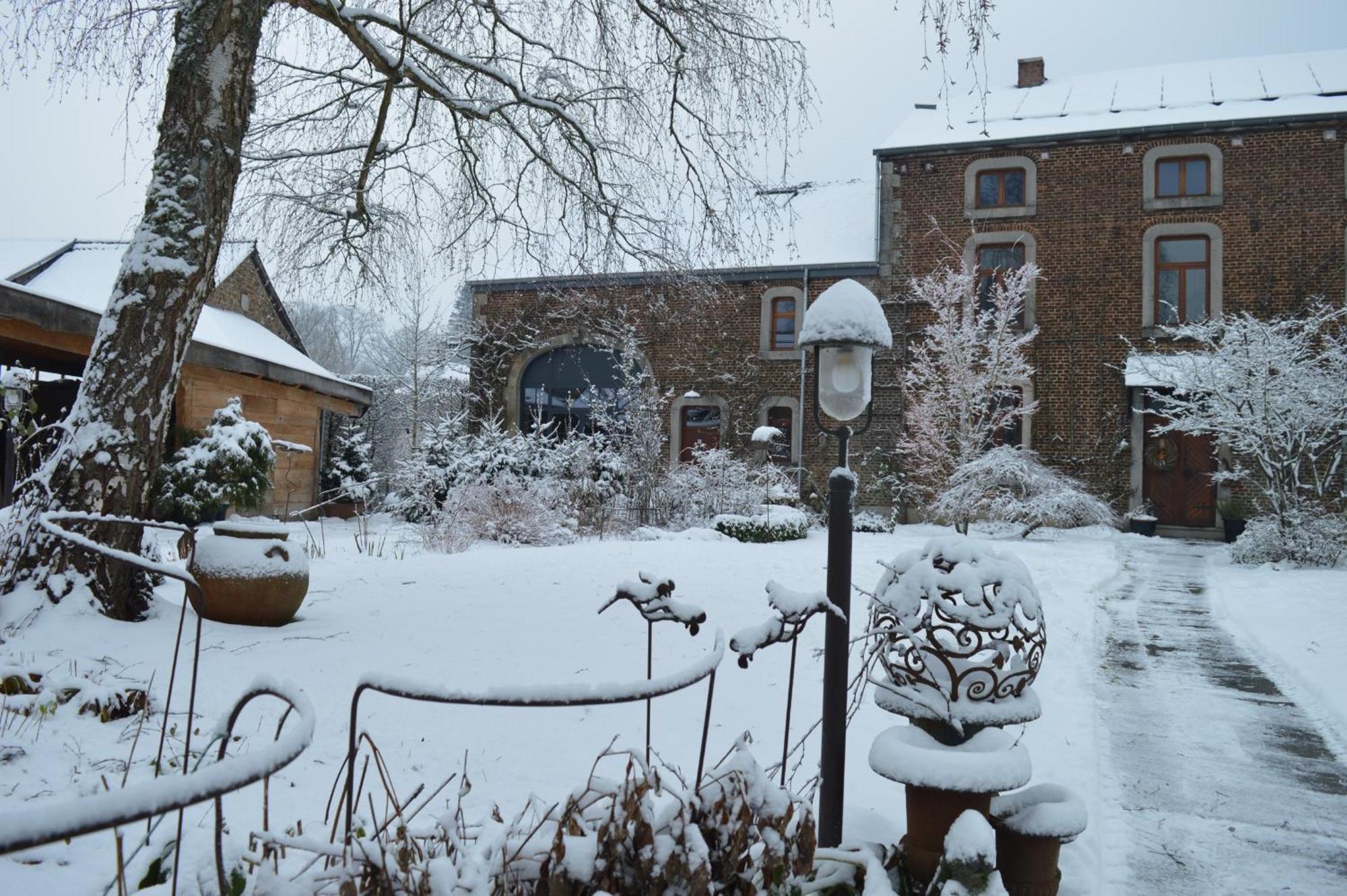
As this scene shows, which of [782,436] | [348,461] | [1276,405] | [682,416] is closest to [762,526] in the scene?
[782,436]

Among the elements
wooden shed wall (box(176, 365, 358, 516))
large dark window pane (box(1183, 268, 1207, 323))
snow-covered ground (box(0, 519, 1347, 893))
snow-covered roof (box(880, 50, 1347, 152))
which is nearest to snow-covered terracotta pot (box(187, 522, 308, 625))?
snow-covered ground (box(0, 519, 1347, 893))

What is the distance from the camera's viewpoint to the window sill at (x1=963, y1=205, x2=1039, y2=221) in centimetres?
1598

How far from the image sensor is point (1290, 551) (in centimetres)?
974

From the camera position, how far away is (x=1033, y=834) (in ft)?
7.43

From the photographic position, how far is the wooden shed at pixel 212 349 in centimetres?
761

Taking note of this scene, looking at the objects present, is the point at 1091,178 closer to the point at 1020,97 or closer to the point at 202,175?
the point at 1020,97

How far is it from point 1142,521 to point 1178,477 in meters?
1.33

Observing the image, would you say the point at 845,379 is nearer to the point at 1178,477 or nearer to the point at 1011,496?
the point at 1011,496

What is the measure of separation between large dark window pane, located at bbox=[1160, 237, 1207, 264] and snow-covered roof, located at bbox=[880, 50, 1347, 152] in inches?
78.3

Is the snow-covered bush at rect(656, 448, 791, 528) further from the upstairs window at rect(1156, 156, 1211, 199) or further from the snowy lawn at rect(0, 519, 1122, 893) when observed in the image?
the upstairs window at rect(1156, 156, 1211, 199)

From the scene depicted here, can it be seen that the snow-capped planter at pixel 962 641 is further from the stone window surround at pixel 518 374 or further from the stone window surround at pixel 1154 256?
the stone window surround at pixel 518 374

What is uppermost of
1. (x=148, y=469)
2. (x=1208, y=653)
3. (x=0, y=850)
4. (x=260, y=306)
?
(x=260, y=306)

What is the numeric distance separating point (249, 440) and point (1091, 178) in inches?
572

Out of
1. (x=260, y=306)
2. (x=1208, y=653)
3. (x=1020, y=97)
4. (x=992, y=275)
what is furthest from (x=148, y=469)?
(x=1020, y=97)
